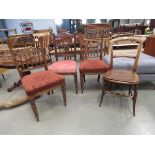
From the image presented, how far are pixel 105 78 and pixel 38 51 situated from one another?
1.04 metres

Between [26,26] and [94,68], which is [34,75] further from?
[26,26]

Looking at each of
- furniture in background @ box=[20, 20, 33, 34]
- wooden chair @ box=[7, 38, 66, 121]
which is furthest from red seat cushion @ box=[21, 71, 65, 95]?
furniture in background @ box=[20, 20, 33, 34]

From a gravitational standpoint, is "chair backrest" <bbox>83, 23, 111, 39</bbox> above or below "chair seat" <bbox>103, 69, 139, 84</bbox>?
above

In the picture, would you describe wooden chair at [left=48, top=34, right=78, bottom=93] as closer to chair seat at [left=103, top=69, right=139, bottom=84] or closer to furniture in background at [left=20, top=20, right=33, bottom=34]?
chair seat at [left=103, top=69, right=139, bottom=84]

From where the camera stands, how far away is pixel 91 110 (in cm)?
193

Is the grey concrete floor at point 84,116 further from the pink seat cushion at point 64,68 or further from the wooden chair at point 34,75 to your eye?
the pink seat cushion at point 64,68

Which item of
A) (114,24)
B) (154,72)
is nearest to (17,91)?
(154,72)

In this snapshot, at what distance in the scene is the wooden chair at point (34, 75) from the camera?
1.66 metres

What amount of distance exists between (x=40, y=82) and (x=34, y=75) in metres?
0.23

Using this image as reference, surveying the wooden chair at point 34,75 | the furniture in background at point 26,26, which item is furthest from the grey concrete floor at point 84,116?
the furniture in background at point 26,26

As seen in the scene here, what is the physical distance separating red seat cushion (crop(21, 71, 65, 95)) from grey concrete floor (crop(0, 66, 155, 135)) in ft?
1.44

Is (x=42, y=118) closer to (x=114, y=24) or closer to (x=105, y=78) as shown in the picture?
(x=105, y=78)

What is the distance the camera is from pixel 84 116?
1.82m

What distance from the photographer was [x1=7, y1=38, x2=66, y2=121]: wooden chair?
1663mm
